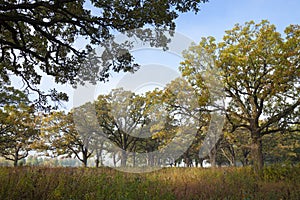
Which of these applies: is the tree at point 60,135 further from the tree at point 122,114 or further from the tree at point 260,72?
the tree at point 260,72

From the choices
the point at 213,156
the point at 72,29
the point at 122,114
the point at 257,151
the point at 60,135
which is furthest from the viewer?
the point at 60,135

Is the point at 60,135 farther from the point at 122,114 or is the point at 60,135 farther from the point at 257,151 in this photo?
the point at 257,151

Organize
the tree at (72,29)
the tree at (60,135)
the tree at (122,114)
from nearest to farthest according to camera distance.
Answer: the tree at (72,29), the tree at (122,114), the tree at (60,135)

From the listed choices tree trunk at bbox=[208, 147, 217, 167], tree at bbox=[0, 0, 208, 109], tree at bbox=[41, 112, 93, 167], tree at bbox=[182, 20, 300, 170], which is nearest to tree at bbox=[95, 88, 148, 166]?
tree at bbox=[41, 112, 93, 167]

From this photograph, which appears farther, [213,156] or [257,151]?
[213,156]

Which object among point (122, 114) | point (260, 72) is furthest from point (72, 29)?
point (122, 114)

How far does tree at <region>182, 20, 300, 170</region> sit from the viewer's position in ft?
43.7

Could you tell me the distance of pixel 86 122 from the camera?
32.6 meters

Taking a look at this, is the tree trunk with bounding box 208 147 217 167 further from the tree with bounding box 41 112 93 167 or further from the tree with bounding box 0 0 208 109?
the tree with bounding box 0 0 208 109

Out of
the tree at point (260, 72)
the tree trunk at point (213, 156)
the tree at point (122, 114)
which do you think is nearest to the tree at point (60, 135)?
the tree at point (122, 114)

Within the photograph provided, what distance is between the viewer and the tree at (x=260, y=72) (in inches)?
525

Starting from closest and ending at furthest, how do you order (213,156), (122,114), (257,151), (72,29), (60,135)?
(72,29) < (257,151) < (213,156) < (122,114) < (60,135)

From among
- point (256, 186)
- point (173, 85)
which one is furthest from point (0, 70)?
point (173, 85)

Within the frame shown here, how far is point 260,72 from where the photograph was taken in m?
14.6
